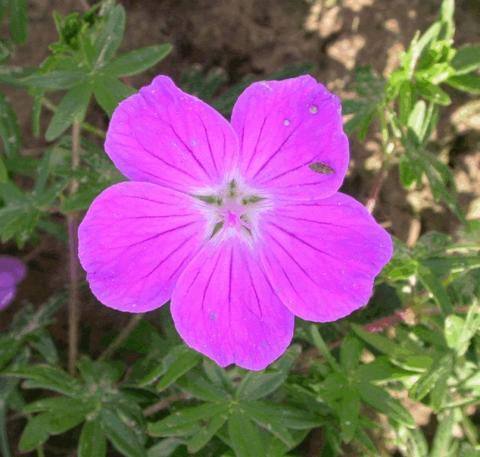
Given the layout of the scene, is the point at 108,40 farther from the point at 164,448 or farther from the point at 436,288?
the point at 164,448

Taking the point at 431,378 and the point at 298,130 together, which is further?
the point at 431,378

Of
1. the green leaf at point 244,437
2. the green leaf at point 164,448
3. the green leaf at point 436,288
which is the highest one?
the green leaf at point 436,288

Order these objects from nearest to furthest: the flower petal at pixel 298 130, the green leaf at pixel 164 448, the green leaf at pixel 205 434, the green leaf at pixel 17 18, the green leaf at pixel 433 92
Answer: the flower petal at pixel 298 130 < the green leaf at pixel 205 434 < the green leaf at pixel 433 92 < the green leaf at pixel 164 448 < the green leaf at pixel 17 18

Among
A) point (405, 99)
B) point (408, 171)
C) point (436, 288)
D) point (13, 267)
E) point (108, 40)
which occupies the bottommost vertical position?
point (13, 267)

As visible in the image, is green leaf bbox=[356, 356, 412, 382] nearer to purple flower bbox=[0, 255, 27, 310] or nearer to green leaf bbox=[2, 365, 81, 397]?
green leaf bbox=[2, 365, 81, 397]

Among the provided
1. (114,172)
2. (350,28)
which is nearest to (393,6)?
(350,28)

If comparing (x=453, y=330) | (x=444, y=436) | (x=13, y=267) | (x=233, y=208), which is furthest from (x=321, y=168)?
(x=13, y=267)

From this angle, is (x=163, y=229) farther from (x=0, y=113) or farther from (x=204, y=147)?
(x=0, y=113)

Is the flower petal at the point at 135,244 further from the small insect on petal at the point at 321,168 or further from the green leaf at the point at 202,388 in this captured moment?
the green leaf at the point at 202,388

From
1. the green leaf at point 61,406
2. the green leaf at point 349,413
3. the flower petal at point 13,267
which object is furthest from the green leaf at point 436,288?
the flower petal at point 13,267
